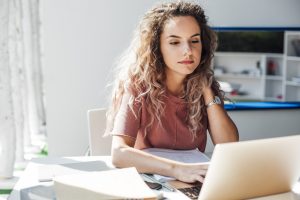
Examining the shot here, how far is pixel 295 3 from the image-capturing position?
3975mm

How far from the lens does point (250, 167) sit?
4.33ft

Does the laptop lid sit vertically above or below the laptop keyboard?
above

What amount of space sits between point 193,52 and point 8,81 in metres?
2.49

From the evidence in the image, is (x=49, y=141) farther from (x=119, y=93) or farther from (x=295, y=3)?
(x=295, y=3)

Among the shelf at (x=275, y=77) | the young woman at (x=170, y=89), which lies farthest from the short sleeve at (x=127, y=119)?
the shelf at (x=275, y=77)

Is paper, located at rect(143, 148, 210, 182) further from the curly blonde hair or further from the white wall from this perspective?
the white wall

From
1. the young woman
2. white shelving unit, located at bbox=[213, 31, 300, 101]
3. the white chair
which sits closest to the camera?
the young woman

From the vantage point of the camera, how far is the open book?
1.33 m

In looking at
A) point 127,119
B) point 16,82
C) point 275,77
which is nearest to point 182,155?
point 127,119

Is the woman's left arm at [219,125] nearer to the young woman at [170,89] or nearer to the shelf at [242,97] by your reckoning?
the young woman at [170,89]

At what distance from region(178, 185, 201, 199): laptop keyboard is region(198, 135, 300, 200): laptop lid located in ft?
0.48

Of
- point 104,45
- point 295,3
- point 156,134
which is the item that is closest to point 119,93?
point 156,134

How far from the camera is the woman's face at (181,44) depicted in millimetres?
1938

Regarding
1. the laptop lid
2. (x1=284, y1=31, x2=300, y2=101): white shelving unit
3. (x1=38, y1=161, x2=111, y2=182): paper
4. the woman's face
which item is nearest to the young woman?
the woman's face
